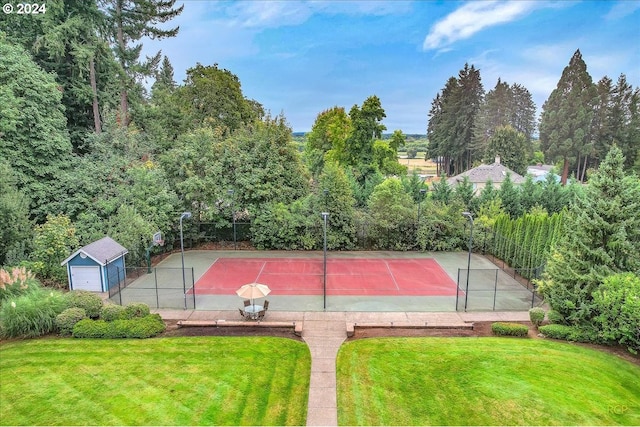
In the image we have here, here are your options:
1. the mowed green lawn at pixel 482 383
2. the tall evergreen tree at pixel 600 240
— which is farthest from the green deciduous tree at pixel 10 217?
the tall evergreen tree at pixel 600 240

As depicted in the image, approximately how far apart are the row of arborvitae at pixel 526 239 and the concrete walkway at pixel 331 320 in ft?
15.0

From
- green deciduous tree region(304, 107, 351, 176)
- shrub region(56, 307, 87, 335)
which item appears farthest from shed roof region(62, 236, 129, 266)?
green deciduous tree region(304, 107, 351, 176)

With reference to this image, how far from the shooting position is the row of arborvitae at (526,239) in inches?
747

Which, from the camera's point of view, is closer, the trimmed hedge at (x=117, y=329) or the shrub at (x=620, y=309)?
the shrub at (x=620, y=309)

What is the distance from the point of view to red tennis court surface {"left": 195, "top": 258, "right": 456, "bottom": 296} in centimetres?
1841

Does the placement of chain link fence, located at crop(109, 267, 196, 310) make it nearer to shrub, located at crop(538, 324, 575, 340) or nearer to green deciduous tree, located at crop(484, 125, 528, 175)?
shrub, located at crop(538, 324, 575, 340)

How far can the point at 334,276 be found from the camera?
20.4 meters

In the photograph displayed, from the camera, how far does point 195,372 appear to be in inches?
440

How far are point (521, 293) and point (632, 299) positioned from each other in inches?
253

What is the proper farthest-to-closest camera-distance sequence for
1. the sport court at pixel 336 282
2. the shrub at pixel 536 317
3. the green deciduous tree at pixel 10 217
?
the green deciduous tree at pixel 10 217, the sport court at pixel 336 282, the shrub at pixel 536 317

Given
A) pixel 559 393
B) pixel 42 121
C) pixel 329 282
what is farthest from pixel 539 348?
pixel 42 121

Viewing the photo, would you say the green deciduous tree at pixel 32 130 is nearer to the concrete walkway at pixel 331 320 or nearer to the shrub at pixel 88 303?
the shrub at pixel 88 303

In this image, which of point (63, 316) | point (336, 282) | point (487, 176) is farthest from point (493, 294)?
point (487, 176)

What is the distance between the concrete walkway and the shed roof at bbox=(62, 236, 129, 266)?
4.10 meters
